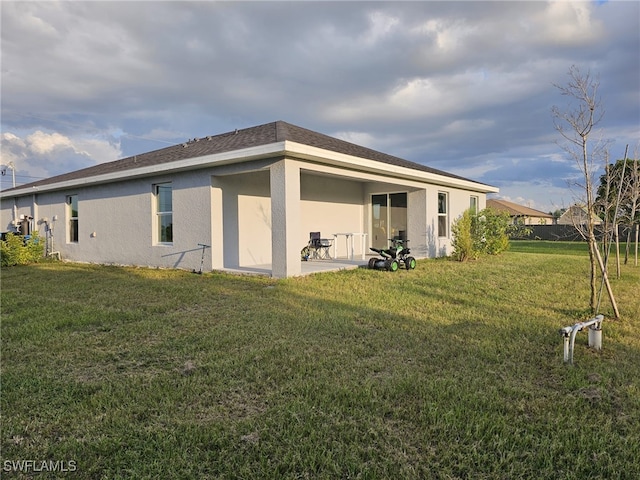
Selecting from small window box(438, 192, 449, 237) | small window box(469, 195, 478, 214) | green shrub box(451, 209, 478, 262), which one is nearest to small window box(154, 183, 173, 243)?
green shrub box(451, 209, 478, 262)

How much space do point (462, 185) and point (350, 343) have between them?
38.5 feet

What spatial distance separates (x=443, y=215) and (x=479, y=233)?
1412 millimetres

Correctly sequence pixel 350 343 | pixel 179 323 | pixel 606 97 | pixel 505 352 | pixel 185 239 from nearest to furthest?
1. pixel 505 352
2. pixel 350 343
3. pixel 179 323
4. pixel 606 97
5. pixel 185 239

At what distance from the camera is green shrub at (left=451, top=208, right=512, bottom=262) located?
1255cm

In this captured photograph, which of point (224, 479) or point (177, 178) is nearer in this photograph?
point (224, 479)

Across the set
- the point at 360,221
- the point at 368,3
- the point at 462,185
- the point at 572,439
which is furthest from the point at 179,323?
the point at 462,185

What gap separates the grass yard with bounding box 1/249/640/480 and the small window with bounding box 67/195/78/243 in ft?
29.2

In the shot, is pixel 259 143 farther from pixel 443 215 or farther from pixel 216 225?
Answer: pixel 443 215

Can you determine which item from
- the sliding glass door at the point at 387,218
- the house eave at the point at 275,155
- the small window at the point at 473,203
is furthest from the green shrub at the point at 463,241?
the small window at the point at 473,203

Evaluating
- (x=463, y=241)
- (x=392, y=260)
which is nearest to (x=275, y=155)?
(x=392, y=260)

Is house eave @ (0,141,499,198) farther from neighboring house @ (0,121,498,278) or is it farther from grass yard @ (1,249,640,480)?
grass yard @ (1,249,640,480)

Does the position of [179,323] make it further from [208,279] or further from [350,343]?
[208,279]

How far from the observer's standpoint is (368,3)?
917 cm

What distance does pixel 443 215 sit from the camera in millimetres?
14023
